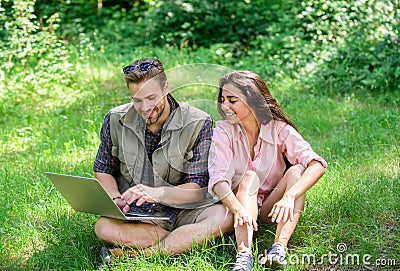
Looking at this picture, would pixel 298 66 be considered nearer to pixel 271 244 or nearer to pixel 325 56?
pixel 325 56

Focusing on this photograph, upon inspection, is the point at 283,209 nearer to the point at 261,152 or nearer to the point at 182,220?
the point at 261,152

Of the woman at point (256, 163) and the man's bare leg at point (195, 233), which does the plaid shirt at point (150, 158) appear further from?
the man's bare leg at point (195, 233)

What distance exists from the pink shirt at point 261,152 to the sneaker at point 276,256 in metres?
0.36

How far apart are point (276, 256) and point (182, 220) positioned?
624 millimetres

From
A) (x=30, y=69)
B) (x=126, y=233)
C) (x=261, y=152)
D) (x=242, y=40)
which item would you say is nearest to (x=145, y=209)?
(x=126, y=233)

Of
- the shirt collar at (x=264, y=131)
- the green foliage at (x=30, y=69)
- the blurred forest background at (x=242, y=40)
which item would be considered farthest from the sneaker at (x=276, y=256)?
the green foliage at (x=30, y=69)

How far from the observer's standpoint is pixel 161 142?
3734 millimetres

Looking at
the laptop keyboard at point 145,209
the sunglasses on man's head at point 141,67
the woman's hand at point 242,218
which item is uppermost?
the sunglasses on man's head at point 141,67

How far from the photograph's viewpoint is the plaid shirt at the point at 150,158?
370cm

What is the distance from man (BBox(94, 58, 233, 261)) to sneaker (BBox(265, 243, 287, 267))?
0.30 metres

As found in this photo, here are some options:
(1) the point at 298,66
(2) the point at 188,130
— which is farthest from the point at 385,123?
(2) the point at 188,130

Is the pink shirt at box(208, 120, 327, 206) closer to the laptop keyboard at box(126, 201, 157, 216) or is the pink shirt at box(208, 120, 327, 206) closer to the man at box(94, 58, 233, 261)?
the man at box(94, 58, 233, 261)

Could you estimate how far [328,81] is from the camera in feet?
22.4

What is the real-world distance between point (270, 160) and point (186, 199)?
0.52 metres
